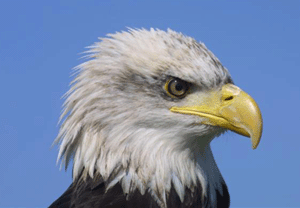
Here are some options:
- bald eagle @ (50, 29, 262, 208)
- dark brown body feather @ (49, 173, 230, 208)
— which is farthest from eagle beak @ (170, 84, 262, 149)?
dark brown body feather @ (49, 173, 230, 208)

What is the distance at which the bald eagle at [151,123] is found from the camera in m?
6.89

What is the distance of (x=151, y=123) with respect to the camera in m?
6.94

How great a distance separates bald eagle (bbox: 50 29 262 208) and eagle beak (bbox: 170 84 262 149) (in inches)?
0.4

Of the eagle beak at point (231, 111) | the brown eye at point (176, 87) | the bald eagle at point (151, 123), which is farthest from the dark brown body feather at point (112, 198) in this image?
the brown eye at point (176, 87)

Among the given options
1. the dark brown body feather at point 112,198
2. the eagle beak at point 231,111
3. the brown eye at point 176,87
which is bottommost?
the dark brown body feather at point 112,198

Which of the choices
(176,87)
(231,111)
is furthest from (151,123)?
(231,111)

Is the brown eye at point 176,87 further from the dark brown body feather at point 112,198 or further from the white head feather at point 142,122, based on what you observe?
the dark brown body feather at point 112,198

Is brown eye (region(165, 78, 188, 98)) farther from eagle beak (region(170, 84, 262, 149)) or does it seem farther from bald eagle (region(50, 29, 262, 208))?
eagle beak (region(170, 84, 262, 149))

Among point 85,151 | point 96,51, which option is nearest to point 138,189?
point 85,151

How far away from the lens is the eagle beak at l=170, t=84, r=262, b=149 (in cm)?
675

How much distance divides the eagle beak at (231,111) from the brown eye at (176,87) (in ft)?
0.58

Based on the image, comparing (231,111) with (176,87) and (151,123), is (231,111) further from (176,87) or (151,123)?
(151,123)

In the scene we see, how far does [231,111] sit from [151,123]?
0.94 meters

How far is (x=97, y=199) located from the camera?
6.88 m
